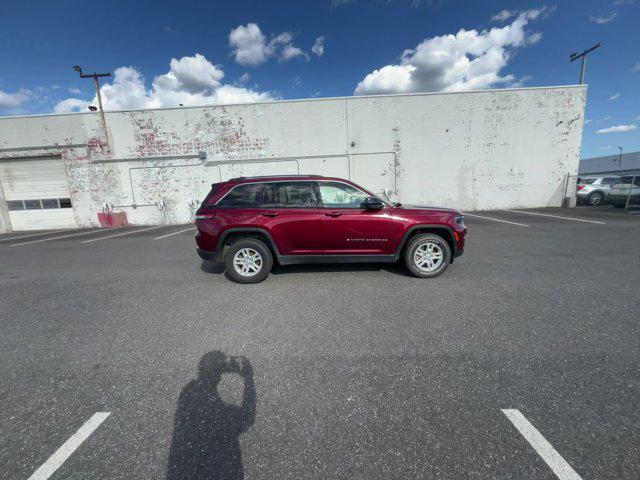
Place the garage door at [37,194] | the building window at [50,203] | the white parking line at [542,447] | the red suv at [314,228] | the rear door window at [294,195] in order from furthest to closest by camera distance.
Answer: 1. the building window at [50,203]
2. the garage door at [37,194]
3. the rear door window at [294,195]
4. the red suv at [314,228]
5. the white parking line at [542,447]

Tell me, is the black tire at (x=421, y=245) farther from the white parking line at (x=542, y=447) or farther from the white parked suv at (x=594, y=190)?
the white parked suv at (x=594, y=190)

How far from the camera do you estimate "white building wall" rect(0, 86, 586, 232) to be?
43.2 feet

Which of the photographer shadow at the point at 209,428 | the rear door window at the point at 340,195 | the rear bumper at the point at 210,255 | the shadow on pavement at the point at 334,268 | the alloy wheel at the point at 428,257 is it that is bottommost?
the photographer shadow at the point at 209,428

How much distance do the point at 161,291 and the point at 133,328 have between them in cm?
125

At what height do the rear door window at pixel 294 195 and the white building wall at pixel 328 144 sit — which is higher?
the white building wall at pixel 328 144

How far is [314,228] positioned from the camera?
15.1 ft

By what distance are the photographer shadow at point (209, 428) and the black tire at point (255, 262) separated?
2252mm

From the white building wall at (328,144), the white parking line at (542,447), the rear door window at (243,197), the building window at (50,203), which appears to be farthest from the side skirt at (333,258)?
the building window at (50,203)

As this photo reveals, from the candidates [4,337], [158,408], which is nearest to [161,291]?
[4,337]

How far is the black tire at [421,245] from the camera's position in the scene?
4.66 m

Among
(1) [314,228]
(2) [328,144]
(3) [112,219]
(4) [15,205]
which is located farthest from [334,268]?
(4) [15,205]

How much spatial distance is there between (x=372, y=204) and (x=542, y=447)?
3.41 metres

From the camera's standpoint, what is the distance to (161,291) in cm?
451

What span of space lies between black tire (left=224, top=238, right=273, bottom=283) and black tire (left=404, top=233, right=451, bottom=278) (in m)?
2.40
